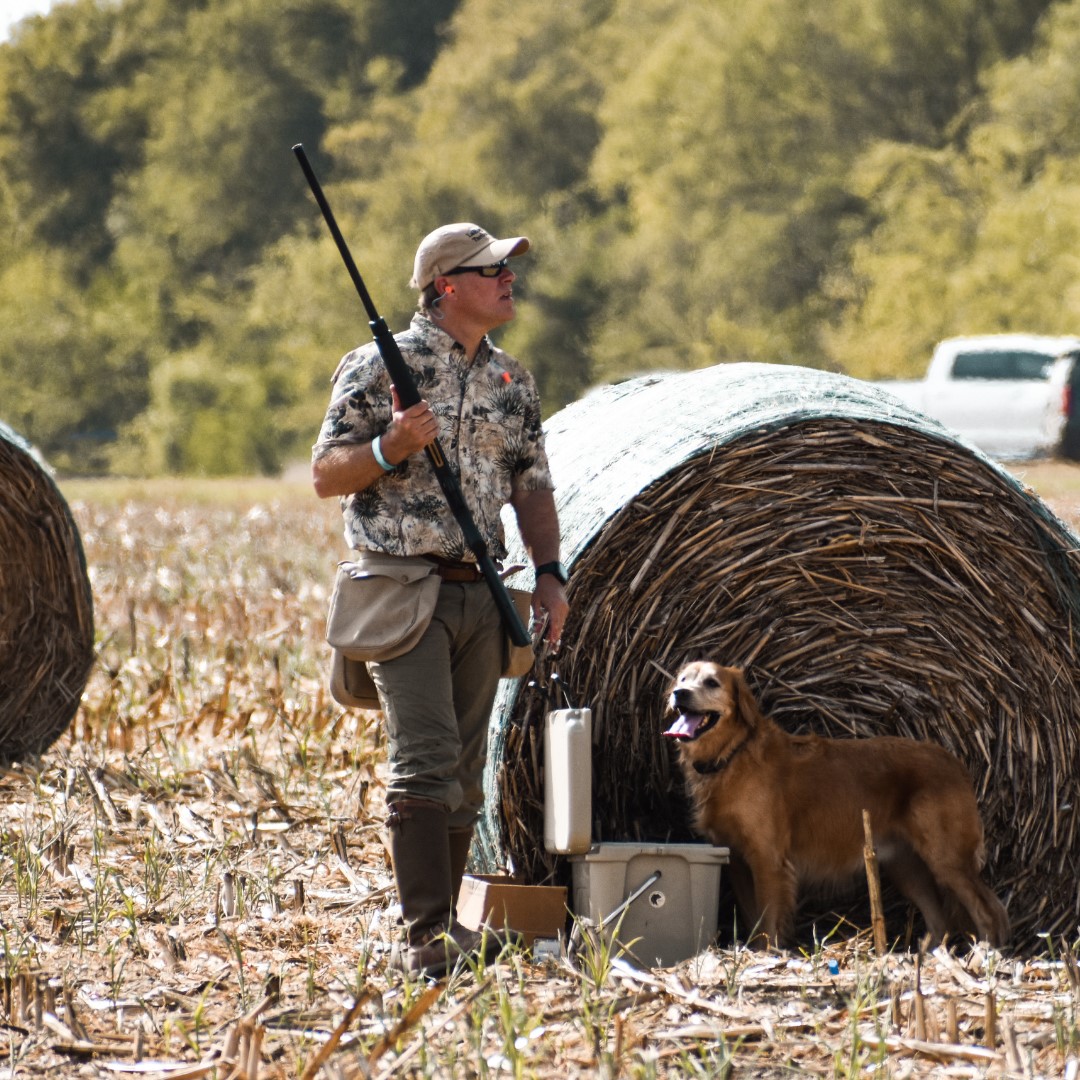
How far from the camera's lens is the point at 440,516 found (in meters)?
5.04

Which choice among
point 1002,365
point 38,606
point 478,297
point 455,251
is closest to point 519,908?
point 478,297

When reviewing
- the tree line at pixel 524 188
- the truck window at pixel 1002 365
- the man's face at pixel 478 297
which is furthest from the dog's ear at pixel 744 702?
the tree line at pixel 524 188

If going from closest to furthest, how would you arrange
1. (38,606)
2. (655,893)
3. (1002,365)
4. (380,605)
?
(380,605), (655,893), (38,606), (1002,365)

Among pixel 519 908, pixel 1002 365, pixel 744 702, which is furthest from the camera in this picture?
pixel 1002 365

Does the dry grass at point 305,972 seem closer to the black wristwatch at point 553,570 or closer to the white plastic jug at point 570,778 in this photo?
the white plastic jug at point 570,778

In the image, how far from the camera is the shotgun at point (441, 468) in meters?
4.86

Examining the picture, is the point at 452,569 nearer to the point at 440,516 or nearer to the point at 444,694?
the point at 440,516

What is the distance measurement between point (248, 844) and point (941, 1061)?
293 centimetres

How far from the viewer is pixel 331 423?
498 centimetres

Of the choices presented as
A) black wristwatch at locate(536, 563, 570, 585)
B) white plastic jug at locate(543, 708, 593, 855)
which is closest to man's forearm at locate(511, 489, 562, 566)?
black wristwatch at locate(536, 563, 570, 585)

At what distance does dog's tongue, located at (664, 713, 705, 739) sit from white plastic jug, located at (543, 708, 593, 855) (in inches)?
12.5

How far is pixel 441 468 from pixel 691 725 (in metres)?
1.23

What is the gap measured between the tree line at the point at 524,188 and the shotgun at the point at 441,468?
104 feet

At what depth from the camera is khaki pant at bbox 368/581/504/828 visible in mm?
4965
